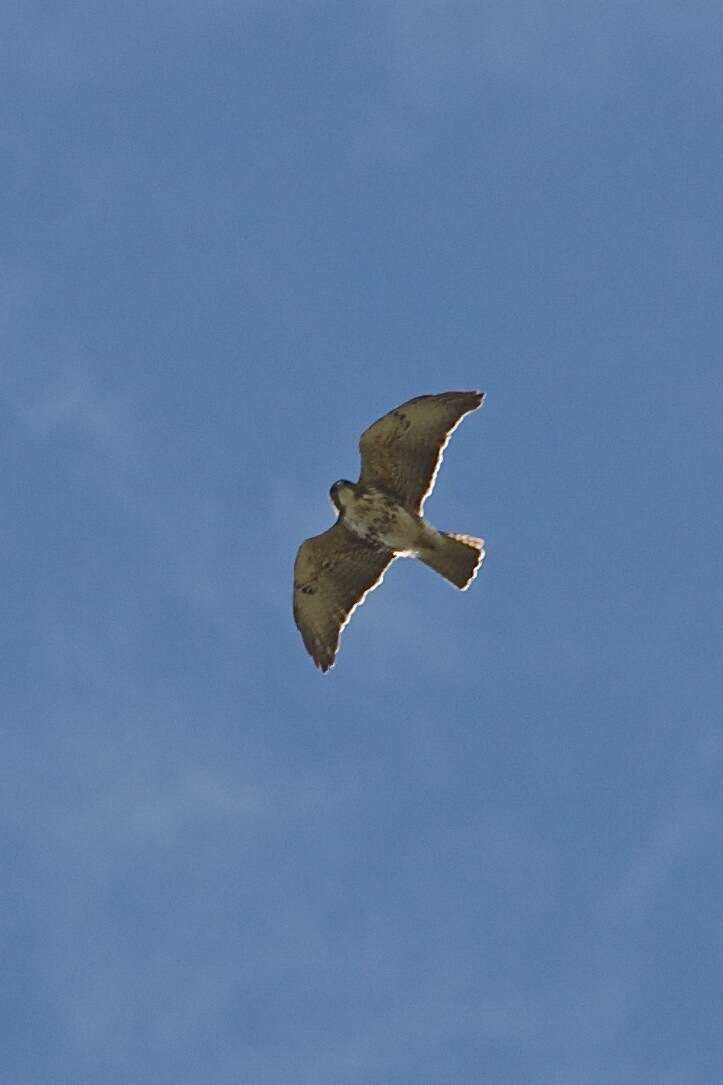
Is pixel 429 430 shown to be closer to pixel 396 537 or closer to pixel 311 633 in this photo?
pixel 396 537

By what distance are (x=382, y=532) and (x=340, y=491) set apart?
739 millimetres

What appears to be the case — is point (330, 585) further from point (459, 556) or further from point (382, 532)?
point (459, 556)

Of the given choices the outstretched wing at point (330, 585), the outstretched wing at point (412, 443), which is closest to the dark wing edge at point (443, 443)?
the outstretched wing at point (412, 443)

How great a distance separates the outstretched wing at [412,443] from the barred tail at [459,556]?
563mm

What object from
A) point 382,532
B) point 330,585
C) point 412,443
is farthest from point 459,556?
point 330,585

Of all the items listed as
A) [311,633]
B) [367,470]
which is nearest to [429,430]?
[367,470]

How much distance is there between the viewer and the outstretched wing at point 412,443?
1028 inches

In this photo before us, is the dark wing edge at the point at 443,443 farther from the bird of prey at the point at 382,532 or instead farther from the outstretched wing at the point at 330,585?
the outstretched wing at the point at 330,585

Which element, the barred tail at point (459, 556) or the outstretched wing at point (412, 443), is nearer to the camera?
the outstretched wing at point (412, 443)

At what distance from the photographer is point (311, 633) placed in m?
27.6

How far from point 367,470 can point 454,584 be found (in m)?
1.80

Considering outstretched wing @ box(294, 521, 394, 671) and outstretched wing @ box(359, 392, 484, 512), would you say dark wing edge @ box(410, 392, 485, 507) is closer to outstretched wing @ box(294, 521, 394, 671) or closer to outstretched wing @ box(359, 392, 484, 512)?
outstretched wing @ box(359, 392, 484, 512)

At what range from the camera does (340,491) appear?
26.7 m

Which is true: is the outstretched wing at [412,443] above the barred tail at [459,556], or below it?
above
